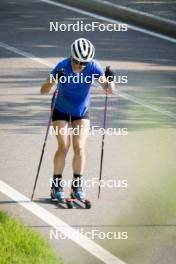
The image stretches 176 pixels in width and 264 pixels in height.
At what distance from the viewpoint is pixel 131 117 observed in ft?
65.4

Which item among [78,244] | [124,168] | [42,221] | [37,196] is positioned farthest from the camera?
[124,168]

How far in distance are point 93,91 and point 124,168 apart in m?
5.50

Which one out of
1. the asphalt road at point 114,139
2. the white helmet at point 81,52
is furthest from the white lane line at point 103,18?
the white helmet at point 81,52

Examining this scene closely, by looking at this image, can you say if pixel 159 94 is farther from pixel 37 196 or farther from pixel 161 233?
pixel 161 233

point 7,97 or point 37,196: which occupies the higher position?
point 7,97

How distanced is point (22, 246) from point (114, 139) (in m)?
5.67

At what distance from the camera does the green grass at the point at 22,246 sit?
1258cm

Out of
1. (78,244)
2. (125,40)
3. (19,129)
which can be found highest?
(125,40)

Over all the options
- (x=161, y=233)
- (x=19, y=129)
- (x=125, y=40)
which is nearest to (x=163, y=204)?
(x=161, y=233)

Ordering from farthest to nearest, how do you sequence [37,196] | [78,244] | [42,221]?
[37,196]
[42,221]
[78,244]

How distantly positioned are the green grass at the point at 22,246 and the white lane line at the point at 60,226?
1.36 ft

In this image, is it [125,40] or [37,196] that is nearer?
[37,196]

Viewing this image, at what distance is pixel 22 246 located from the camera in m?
13.0

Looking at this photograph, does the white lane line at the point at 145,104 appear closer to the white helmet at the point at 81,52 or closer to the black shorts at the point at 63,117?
the black shorts at the point at 63,117
